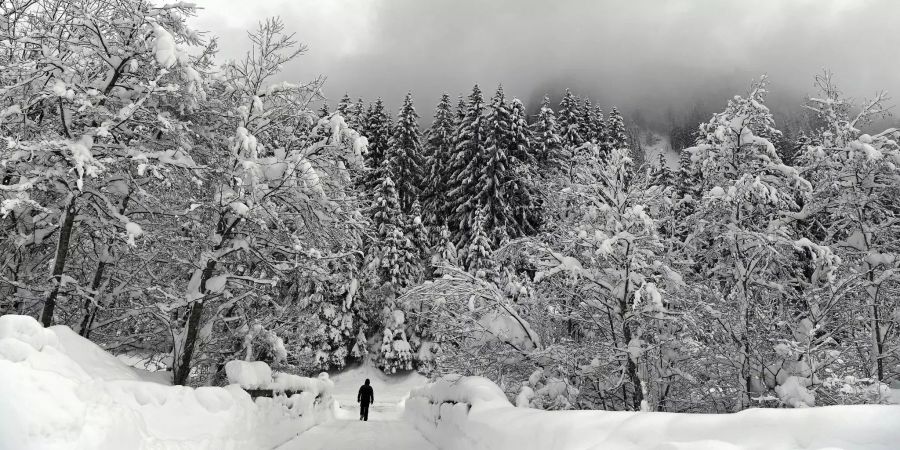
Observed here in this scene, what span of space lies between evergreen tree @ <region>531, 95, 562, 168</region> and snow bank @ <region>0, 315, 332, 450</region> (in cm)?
2852

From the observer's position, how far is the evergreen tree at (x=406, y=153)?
3688cm

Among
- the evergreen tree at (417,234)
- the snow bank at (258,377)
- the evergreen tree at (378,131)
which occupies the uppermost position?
the evergreen tree at (378,131)

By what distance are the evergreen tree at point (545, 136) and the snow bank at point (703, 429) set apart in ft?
94.4

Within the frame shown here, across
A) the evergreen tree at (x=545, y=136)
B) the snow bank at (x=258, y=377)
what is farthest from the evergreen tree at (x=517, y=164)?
the snow bank at (x=258, y=377)

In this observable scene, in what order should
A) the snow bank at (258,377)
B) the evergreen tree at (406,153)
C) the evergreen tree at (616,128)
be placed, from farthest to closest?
the evergreen tree at (616,128) < the evergreen tree at (406,153) < the snow bank at (258,377)

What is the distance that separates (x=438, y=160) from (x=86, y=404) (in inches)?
Result: 1407

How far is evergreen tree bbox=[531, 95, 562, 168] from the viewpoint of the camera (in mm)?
34344

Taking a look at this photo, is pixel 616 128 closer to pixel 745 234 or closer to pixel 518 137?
pixel 518 137

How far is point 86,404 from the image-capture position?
13.0 feet

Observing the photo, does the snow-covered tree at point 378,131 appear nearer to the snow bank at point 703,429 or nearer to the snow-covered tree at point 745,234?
the snow-covered tree at point 745,234

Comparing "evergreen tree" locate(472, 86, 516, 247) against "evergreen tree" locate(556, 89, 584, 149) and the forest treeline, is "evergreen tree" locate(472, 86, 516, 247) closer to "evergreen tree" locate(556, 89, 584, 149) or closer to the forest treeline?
"evergreen tree" locate(556, 89, 584, 149)

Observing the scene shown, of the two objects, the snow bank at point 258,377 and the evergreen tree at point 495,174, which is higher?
the evergreen tree at point 495,174

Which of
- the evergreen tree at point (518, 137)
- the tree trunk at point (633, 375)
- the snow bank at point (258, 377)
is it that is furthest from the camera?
the evergreen tree at point (518, 137)

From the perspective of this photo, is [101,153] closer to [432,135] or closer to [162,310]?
[162,310]
